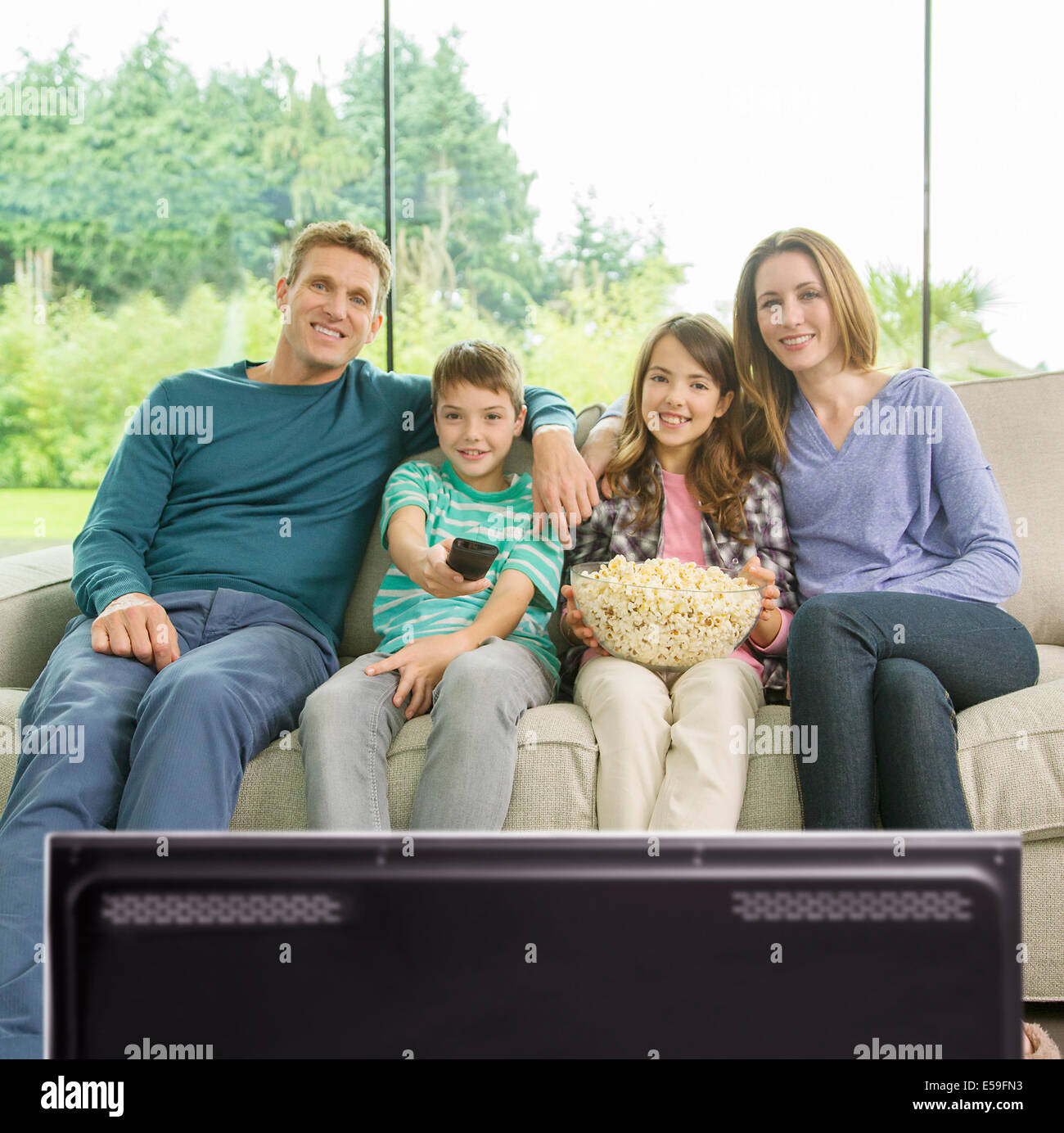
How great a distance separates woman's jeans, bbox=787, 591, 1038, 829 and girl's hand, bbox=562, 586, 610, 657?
1.20 feet

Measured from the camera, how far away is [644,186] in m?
5.57

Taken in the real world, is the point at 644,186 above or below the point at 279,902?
above

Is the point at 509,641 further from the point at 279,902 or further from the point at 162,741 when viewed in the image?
the point at 279,902

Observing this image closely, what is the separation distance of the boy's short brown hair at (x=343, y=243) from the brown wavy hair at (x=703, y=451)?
570 millimetres

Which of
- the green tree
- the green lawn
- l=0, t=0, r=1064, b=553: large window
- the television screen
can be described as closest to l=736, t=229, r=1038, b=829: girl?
the television screen

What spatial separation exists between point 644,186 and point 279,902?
5660 millimetres

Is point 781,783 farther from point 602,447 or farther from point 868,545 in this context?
point 602,447

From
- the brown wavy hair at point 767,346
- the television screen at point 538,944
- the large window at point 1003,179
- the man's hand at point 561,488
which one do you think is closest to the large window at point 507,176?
the large window at point 1003,179

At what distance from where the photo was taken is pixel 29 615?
1.88m

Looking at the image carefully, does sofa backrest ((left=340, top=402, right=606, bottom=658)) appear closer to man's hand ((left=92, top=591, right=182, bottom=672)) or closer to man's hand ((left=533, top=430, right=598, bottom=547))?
man's hand ((left=533, top=430, right=598, bottom=547))

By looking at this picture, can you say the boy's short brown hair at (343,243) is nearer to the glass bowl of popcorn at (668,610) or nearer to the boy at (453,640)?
the boy at (453,640)

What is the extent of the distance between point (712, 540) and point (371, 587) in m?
0.72
